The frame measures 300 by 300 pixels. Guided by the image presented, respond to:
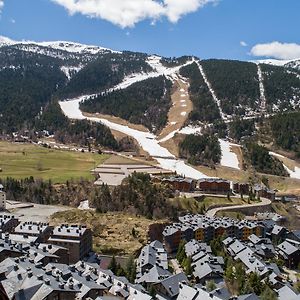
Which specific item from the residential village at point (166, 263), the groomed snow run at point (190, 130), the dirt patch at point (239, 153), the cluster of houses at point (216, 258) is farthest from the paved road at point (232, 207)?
the groomed snow run at point (190, 130)

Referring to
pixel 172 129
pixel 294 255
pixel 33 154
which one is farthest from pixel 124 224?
pixel 172 129

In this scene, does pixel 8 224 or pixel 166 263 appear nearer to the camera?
pixel 166 263

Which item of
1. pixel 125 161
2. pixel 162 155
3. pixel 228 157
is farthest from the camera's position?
pixel 162 155

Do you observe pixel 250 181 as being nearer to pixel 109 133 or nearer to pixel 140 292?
pixel 109 133

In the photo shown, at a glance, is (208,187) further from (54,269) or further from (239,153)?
(54,269)

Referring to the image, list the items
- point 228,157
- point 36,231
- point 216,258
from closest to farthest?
point 36,231
point 216,258
point 228,157

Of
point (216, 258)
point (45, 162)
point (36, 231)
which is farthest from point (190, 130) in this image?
point (36, 231)

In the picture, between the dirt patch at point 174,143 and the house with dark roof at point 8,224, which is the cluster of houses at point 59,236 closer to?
the house with dark roof at point 8,224
